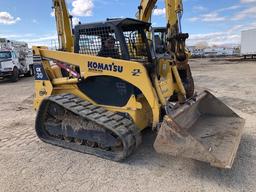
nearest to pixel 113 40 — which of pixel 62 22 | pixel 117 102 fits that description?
pixel 117 102

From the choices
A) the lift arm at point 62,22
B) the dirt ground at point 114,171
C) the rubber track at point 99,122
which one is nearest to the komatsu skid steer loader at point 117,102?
the rubber track at point 99,122

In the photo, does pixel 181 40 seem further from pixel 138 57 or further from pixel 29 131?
pixel 29 131

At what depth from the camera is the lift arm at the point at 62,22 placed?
21.6 ft

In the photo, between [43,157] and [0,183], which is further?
[43,157]

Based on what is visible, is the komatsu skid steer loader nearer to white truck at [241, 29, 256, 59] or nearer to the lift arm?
the lift arm

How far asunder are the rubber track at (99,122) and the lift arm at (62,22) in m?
2.20

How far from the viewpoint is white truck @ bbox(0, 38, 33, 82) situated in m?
16.6

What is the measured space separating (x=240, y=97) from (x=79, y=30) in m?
6.14

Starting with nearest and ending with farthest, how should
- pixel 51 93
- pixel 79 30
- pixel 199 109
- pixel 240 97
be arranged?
pixel 79 30 < pixel 51 93 < pixel 199 109 < pixel 240 97

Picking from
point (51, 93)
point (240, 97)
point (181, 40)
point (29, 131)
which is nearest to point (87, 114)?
point (51, 93)

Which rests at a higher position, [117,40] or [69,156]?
[117,40]

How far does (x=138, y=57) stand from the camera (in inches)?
203

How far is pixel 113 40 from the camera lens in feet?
14.6

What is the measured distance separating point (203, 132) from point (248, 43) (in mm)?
28522
